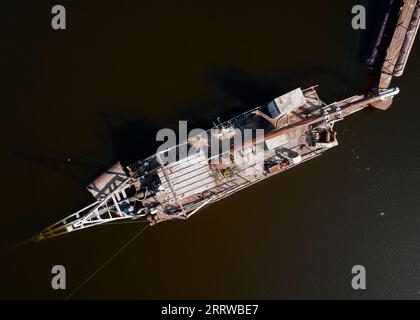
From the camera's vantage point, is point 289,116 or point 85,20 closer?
point 289,116

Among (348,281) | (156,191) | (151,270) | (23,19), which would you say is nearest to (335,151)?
(348,281)

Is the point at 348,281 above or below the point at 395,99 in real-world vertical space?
below

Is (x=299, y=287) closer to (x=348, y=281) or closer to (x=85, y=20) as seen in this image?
(x=348, y=281)

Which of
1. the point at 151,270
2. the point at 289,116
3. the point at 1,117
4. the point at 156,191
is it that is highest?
the point at 1,117

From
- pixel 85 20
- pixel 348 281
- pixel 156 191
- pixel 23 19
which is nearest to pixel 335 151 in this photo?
pixel 348 281
